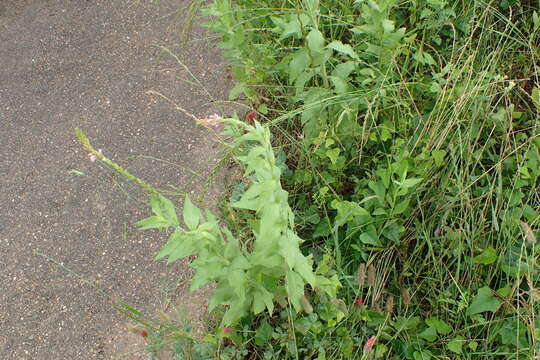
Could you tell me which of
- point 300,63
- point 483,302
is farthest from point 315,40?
point 483,302

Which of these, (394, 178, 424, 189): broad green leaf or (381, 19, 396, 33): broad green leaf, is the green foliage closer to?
(394, 178, 424, 189): broad green leaf

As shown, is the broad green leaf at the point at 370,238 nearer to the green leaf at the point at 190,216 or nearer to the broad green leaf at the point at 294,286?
the broad green leaf at the point at 294,286

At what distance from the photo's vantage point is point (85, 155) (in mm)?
2686

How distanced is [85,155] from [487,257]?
79.7 inches

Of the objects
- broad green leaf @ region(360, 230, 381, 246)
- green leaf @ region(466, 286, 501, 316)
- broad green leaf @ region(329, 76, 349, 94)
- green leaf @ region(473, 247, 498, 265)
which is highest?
broad green leaf @ region(329, 76, 349, 94)

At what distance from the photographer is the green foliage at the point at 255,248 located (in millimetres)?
1300

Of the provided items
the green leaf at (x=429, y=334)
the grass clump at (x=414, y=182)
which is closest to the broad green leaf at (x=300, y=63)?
the grass clump at (x=414, y=182)

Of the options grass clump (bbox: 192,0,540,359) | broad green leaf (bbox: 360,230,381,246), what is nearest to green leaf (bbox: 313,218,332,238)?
grass clump (bbox: 192,0,540,359)

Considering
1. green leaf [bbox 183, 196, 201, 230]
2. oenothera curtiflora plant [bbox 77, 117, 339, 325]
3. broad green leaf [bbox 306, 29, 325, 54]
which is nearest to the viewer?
oenothera curtiflora plant [bbox 77, 117, 339, 325]

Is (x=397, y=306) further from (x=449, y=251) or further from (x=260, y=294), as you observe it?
(x=260, y=294)

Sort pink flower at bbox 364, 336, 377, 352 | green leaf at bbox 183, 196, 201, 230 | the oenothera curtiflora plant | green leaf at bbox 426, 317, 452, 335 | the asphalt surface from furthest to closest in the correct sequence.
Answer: the asphalt surface, green leaf at bbox 426, 317, 452, 335, pink flower at bbox 364, 336, 377, 352, green leaf at bbox 183, 196, 201, 230, the oenothera curtiflora plant

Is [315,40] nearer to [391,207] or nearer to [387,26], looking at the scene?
[387,26]

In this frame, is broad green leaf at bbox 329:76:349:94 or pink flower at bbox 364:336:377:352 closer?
pink flower at bbox 364:336:377:352

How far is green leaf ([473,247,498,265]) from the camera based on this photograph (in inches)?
67.7
